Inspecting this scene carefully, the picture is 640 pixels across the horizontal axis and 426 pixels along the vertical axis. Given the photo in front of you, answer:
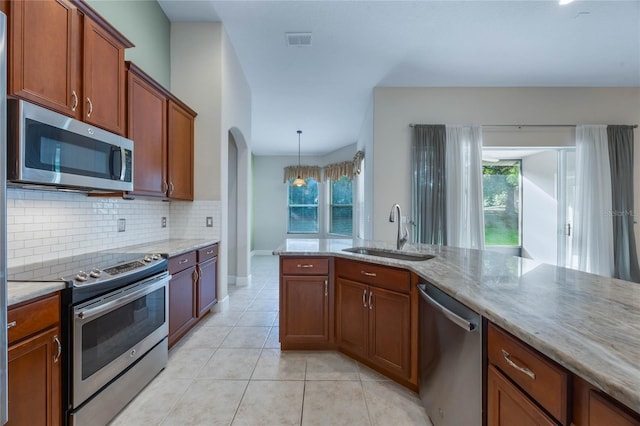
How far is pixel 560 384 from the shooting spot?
28.5 inches

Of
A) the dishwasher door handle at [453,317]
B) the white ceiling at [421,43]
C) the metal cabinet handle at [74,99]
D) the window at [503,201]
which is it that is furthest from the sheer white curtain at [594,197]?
the metal cabinet handle at [74,99]

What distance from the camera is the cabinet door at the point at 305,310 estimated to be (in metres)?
2.31

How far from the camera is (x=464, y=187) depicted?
164 inches

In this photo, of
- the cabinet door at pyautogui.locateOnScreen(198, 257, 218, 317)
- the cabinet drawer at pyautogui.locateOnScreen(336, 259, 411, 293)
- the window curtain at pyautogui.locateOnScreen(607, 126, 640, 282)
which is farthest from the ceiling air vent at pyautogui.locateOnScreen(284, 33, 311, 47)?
the window curtain at pyautogui.locateOnScreen(607, 126, 640, 282)

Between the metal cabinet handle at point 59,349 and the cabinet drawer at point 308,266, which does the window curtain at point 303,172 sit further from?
the metal cabinet handle at point 59,349

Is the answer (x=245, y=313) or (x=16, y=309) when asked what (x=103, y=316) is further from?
(x=245, y=313)

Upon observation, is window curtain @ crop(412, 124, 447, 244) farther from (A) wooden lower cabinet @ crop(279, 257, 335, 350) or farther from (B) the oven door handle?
(B) the oven door handle

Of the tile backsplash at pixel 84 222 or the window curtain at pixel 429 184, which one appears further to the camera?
the window curtain at pixel 429 184

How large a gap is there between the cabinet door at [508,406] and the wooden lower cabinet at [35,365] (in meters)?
1.82

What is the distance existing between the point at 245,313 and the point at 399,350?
6.59ft

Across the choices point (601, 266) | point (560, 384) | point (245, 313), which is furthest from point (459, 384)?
point (601, 266)

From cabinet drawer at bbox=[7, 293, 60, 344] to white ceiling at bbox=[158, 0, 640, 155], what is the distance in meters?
2.90

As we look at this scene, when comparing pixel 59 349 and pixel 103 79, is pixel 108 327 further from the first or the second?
pixel 103 79

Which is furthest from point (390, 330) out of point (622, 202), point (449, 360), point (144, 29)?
point (622, 202)
